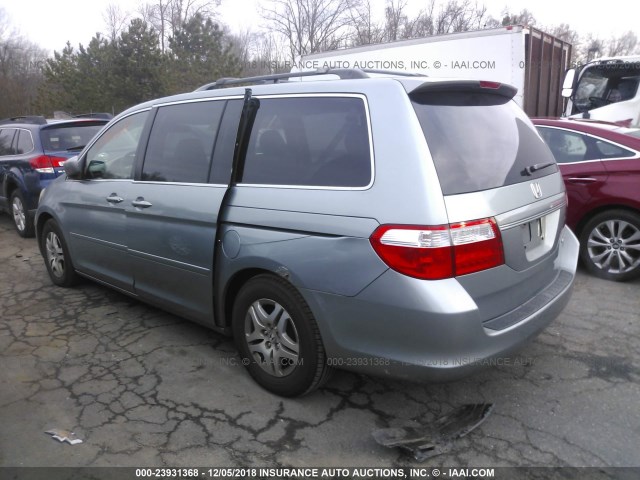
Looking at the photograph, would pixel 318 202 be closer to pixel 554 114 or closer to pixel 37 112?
pixel 554 114

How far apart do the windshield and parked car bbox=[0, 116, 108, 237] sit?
892 cm

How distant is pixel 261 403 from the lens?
2.97 meters

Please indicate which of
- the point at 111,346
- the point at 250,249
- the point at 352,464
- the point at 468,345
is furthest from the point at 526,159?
the point at 111,346

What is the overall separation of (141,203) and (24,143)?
16.1ft

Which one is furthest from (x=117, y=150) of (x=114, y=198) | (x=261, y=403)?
(x=261, y=403)

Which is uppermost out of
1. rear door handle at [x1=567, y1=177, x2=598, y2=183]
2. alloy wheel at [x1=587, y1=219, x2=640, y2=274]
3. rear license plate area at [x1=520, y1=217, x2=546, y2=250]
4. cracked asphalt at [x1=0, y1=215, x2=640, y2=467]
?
rear license plate area at [x1=520, y1=217, x2=546, y2=250]

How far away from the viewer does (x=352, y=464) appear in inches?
96.7

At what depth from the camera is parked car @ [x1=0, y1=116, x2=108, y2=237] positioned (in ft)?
22.9

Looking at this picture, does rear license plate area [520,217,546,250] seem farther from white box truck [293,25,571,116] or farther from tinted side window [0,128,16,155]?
tinted side window [0,128,16,155]

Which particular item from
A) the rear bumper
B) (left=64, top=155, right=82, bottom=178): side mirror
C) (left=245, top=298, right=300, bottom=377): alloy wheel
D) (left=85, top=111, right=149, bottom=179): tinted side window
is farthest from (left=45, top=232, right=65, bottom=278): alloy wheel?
the rear bumper

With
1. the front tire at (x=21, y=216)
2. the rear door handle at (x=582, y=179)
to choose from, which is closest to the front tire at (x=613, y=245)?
the rear door handle at (x=582, y=179)

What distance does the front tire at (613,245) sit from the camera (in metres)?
4.83

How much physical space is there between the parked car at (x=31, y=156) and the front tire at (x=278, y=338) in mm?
5049

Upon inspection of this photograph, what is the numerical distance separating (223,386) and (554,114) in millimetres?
11100
